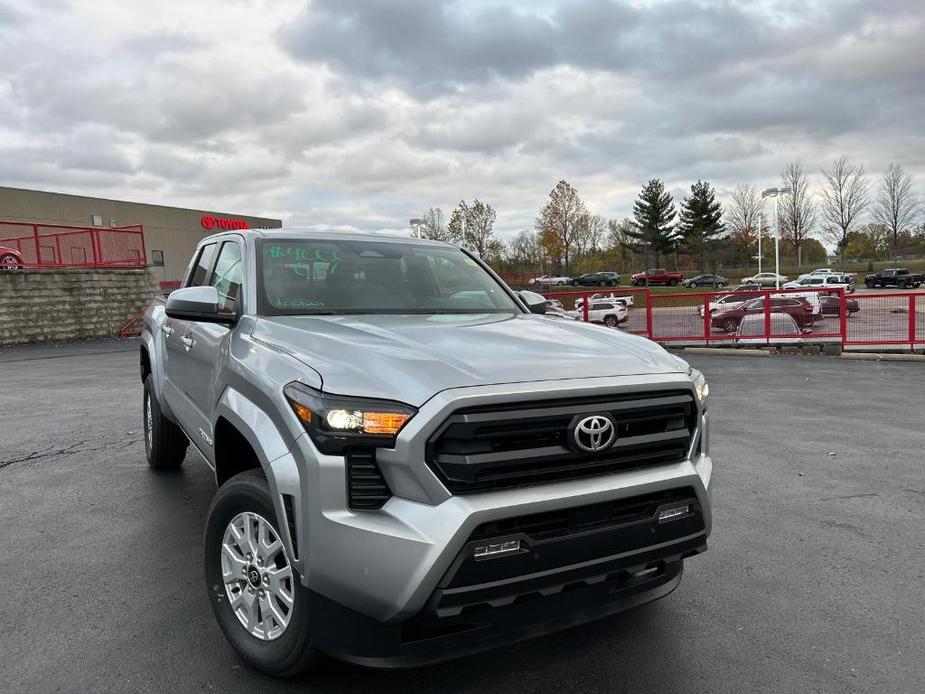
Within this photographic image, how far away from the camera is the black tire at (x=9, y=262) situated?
1877cm

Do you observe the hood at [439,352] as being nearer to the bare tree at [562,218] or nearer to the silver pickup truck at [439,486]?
the silver pickup truck at [439,486]

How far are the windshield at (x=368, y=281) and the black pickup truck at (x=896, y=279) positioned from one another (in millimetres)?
54856

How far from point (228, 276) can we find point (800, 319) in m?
14.1

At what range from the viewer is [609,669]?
2641 mm

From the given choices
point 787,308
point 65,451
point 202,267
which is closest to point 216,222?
point 787,308

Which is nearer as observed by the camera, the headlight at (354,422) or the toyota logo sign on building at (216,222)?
the headlight at (354,422)

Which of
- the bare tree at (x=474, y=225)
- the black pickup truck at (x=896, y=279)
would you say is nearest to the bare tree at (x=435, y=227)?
the bare tree at (x=474, y=225)

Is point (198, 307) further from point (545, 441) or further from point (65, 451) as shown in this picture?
point (65, 451)

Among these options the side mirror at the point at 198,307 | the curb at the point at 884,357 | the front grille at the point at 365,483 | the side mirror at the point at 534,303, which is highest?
the side mirror at the point at 198,307

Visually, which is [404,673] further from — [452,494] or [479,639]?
[452,494]

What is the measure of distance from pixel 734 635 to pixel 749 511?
1.74 metres

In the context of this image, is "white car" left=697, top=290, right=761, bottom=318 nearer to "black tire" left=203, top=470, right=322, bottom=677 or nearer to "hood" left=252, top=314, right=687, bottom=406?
"hood" left=252, top=314, right=687, bottom=406

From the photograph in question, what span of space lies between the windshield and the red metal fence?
41.2ft

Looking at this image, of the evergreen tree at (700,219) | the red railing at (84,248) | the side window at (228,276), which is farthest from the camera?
the evergreen tree at (700,219)
